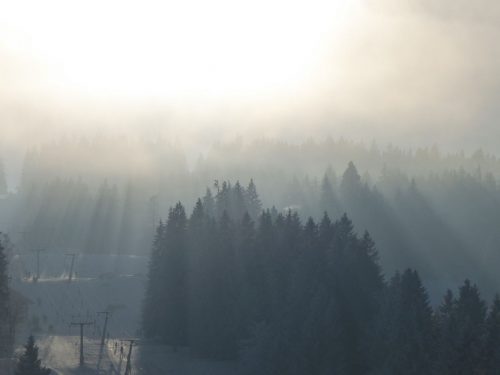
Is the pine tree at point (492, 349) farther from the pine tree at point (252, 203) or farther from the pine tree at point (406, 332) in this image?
the pine tree at point (252, 203)

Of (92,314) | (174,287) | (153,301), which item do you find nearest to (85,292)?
(92,314)

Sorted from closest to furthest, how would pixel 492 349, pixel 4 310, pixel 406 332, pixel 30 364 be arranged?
pixel 30 364
pixel 492 349
pixel 406 332
pixel 4 310

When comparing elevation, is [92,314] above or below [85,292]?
below

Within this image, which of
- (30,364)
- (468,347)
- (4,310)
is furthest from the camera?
(4,310)

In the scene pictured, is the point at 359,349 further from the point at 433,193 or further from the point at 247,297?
the point at 433,193

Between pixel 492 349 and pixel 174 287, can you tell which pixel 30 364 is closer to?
pixel 492 349

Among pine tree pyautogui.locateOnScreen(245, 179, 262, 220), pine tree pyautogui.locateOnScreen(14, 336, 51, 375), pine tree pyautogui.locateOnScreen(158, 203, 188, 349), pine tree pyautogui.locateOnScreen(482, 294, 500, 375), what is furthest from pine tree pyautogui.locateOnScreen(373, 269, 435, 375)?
pine tree pyautogui.locateOnScreen(245, 179, 262, 220)

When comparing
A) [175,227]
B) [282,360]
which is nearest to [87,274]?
[175,227]

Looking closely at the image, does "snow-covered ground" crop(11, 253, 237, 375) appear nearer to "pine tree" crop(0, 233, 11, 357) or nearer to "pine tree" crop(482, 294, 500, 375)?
"pine tree" crop(0, 233, 11, 357)

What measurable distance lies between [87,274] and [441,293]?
2069 inches

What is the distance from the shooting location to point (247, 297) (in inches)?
3115

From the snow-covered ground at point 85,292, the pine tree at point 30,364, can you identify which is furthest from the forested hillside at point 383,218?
the pine tree at point 30,364

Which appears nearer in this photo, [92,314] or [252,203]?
[92,314]

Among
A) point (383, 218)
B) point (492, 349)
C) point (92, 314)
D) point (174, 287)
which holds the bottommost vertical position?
point (492, 349)
